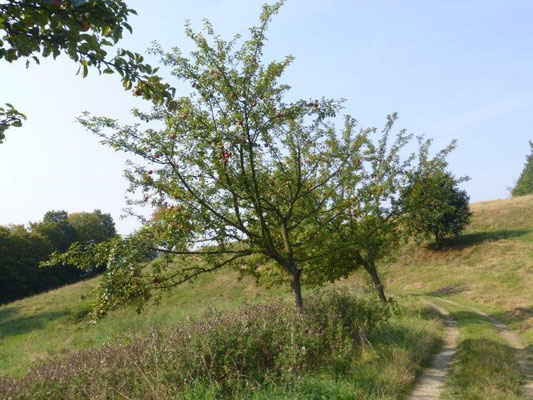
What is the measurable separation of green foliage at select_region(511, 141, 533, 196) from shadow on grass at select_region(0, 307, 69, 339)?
87.7m

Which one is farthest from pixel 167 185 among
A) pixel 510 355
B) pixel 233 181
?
Answer: pixel 510 355

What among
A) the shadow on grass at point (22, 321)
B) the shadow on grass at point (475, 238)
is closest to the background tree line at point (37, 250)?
the shadow on grass at point (22, 321)

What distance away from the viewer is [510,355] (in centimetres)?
1135

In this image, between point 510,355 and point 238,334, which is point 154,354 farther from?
point 510,355

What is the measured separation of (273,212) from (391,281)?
30000 mm

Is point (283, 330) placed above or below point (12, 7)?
below

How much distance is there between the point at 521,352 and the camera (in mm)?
12562

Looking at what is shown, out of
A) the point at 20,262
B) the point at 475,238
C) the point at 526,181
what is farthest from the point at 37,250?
the point at 526,181

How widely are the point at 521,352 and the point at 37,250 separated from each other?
62470 millimetres

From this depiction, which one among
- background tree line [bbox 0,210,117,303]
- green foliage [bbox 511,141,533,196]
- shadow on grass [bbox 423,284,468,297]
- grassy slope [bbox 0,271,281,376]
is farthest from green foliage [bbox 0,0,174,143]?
green foliage [bbox 511,141,533,196]

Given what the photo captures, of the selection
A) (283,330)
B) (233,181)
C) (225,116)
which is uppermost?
(225,116)

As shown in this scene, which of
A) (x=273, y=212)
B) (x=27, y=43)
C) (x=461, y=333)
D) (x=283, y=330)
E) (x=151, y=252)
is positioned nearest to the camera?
(x=27, y=43)

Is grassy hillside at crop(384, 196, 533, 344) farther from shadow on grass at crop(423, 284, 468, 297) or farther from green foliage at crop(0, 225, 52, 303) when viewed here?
green foliage at crop(0, 225, 52, 303)

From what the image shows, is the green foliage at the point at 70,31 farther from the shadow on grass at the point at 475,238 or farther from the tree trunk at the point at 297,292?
the shadow on grass at the point at 475,238
